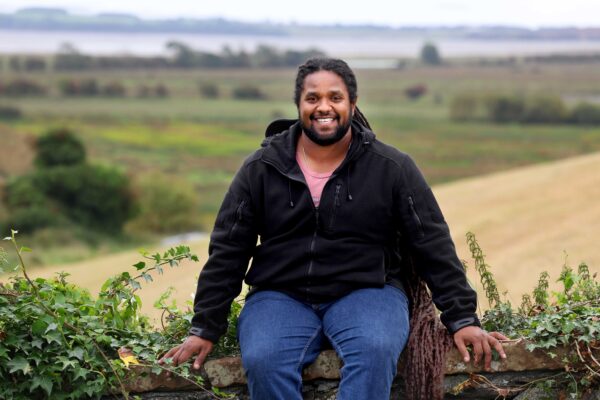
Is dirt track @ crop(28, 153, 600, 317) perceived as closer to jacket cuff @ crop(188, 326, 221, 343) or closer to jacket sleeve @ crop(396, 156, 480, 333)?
jacket sleeve @ crop(396, 156, 480, 333)

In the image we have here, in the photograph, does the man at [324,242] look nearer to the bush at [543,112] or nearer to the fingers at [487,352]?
the fingers at [487,352]

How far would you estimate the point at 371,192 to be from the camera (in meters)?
3.54

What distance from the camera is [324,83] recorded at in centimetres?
363

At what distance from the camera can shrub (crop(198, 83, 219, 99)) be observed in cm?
9812

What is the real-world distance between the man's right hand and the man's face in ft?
2.57

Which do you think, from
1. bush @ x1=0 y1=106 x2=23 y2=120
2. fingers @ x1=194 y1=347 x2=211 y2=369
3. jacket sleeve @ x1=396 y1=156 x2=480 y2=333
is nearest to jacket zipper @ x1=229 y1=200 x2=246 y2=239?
fingers @ x1=194 y1=347 x2=211 y2=369

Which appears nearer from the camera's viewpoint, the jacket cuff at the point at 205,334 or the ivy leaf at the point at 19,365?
the ivy leaf at the point at 19,365

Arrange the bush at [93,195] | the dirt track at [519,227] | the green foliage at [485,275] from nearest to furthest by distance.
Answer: the green foliage at [485,275] < the dirt track at [519,227] < the bush at [93,195]

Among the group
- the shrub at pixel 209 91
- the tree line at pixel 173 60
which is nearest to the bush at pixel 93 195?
the shrub at pixel 209 91

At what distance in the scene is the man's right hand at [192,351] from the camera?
3531mm

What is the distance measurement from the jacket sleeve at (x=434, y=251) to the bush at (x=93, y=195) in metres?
45.5

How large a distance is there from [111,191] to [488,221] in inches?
807

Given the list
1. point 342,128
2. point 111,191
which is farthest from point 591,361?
point 111,191

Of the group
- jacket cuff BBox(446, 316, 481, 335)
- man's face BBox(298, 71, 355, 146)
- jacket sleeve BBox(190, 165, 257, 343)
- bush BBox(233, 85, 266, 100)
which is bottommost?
bush BBox(233, 85, 266, 100)
